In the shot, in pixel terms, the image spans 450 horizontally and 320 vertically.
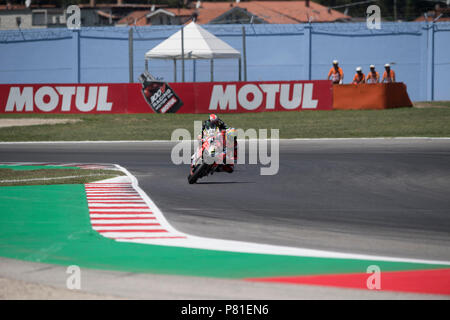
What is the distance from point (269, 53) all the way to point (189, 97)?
41.4 feet

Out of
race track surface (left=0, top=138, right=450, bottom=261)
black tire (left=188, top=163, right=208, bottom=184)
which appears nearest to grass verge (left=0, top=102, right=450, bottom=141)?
race track surface (left=0, top=138, right=450, bottom=261)

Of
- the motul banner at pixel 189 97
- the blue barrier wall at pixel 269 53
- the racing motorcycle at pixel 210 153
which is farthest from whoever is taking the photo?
the blue barrier wall at pixel 269 53

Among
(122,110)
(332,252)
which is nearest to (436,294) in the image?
(332,252)

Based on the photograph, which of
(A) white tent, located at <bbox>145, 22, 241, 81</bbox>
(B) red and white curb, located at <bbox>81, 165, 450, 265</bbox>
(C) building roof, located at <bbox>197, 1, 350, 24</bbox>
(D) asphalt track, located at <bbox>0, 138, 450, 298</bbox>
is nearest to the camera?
(B) red and white curb, located at <bbox>81, 165, 450, 265</bbox>

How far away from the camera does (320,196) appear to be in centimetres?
1184

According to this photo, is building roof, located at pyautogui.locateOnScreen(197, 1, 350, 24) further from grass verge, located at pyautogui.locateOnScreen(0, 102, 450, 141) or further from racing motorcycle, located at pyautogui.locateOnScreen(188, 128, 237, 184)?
racing motorcycle, located at pyautogui.locateOnScreen(188, 128, 237, 184)

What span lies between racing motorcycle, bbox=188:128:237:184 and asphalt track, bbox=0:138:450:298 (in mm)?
295

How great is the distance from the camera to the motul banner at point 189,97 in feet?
94.5

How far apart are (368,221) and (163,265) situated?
3291 mm

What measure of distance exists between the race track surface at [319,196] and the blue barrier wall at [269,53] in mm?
20053

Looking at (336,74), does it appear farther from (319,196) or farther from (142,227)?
(142,227)

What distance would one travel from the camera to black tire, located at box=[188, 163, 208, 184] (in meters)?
13.5

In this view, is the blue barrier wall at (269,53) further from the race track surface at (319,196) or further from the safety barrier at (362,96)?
the race track surface at (319,196)

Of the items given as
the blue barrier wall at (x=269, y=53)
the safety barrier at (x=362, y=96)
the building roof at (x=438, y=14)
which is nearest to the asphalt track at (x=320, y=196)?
the safety barrier at (x=362, y=96)
